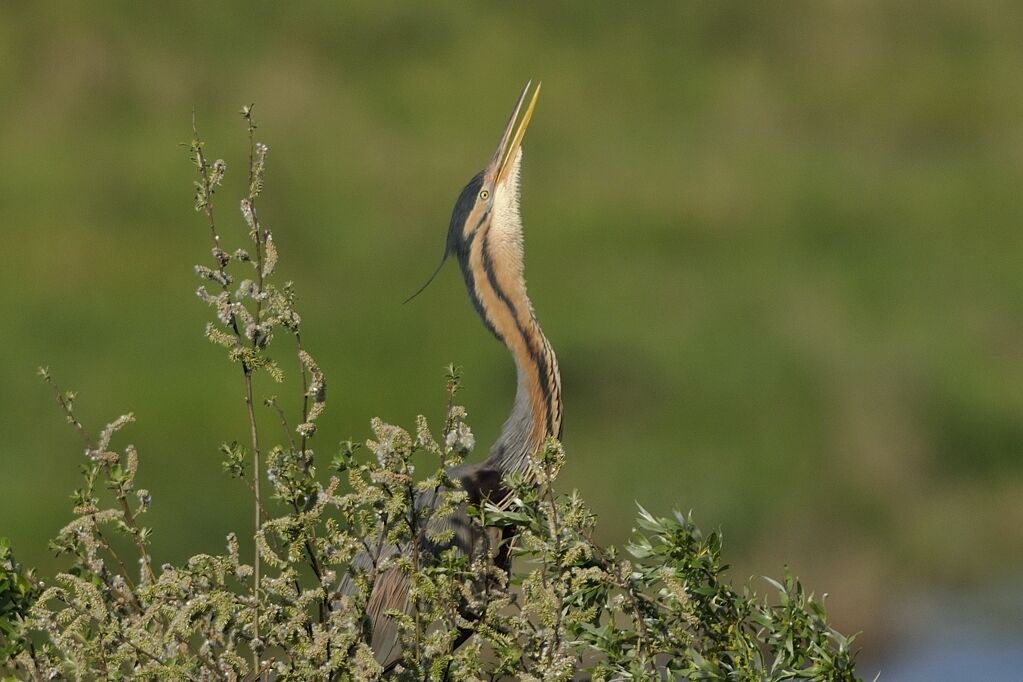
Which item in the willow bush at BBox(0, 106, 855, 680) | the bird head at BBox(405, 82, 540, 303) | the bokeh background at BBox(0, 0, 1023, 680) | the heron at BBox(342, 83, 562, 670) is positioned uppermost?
the bokeh background at BBox(0, 0, 1023, 680)

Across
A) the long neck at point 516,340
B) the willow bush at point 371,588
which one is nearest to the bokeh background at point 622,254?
the long neck at point 516,340

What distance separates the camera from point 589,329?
34.7 feet

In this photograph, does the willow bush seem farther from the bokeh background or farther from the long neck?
the bokeh background

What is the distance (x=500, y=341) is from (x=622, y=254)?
624cm

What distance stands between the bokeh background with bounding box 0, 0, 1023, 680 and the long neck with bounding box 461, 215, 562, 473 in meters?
3.24

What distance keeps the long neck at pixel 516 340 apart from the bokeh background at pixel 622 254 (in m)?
3.24

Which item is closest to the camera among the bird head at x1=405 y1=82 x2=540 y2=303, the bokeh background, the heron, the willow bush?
the willow bush

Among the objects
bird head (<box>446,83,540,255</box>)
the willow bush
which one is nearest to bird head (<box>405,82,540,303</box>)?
bird head (<box>446,83,540,255</box>)

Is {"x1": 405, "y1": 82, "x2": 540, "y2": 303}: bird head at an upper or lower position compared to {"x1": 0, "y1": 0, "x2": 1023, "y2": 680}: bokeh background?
lower

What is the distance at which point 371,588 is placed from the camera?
339cm

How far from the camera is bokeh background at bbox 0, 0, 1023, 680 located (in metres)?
9.26

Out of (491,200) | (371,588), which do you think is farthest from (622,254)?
(371,588)

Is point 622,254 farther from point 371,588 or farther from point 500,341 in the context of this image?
point 371,588

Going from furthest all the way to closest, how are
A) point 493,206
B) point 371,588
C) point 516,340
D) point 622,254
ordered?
point 622,254 → point 493,206 → point 516,340 → point 371,588
